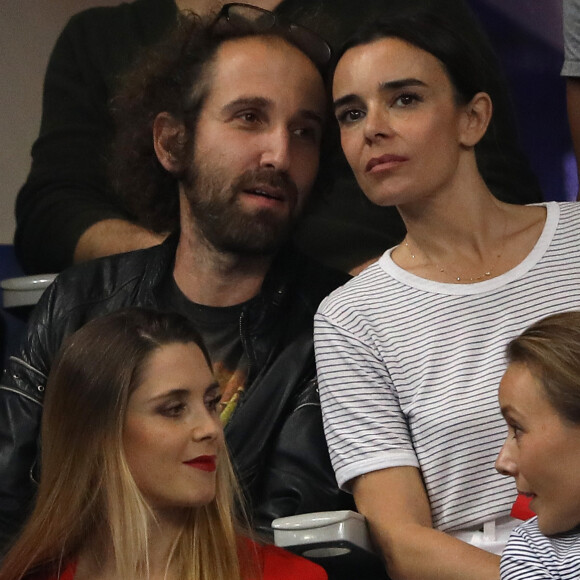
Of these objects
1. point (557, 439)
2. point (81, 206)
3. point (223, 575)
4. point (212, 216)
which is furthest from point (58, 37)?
point (557, 439)

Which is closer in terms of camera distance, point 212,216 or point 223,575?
point 223,575

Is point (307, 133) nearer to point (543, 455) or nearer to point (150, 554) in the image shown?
point (150, 554)

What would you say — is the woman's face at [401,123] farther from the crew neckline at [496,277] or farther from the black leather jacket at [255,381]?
the black leather jacket at [255,381]

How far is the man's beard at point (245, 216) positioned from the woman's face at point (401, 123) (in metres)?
0.24

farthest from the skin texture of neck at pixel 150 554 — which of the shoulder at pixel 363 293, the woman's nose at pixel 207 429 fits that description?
the shoulder at pixel 363 293

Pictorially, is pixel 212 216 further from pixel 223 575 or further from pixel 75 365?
pixel 223 575

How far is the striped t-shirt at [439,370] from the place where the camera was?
4.75 ft

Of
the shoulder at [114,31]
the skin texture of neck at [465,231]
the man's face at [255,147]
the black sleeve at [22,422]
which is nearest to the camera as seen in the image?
the skin texture of neck at [465,231]

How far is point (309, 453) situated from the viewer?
161 cm

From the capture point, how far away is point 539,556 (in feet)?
3.68

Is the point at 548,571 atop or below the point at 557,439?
below

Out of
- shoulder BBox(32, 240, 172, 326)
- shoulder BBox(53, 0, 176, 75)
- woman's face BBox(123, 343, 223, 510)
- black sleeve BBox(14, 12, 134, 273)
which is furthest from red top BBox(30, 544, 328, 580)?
shoulder BBox(53, 0, 176, 75)

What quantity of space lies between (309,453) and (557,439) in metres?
0.53

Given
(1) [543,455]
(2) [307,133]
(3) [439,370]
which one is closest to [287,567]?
(3) [439,370]
